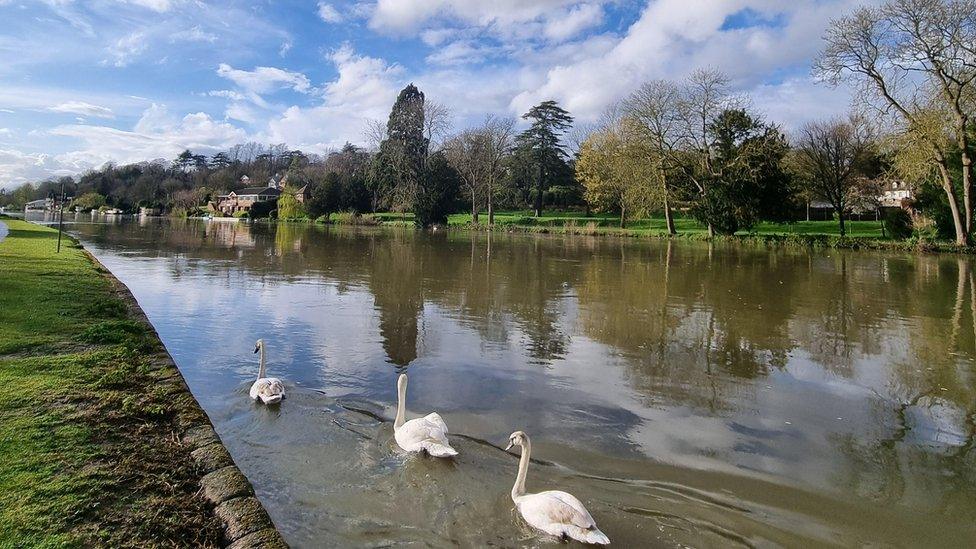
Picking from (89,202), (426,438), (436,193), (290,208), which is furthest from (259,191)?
(426,438)

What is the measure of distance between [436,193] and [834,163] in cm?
3672

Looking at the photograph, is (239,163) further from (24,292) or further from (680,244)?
(24,292)

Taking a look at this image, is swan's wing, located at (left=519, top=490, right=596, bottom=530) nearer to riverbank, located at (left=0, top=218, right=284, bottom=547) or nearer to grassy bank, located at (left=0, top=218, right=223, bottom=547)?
riverbank, located at (left=0, top=218, right=284, bottom=547)

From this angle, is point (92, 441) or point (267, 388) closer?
point (92, 441)

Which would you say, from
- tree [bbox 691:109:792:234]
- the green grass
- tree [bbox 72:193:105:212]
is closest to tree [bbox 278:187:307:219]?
the green grass

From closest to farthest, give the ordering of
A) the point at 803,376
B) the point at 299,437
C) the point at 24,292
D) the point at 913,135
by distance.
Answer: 1. the point at 299,437
2. the point at 803,376
3. the point at 24,292
4. the point at 913,135

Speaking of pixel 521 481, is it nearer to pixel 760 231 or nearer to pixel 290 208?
pixel 760 231

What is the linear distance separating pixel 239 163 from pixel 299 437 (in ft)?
470

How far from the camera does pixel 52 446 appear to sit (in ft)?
13.3

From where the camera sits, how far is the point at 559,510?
4023mm

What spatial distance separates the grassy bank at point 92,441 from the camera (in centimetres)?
327

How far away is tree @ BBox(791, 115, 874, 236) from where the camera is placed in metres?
43.5

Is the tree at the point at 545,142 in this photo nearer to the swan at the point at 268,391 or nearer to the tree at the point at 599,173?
the tree at the point at 599,173

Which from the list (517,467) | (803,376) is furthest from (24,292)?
(803,376)
